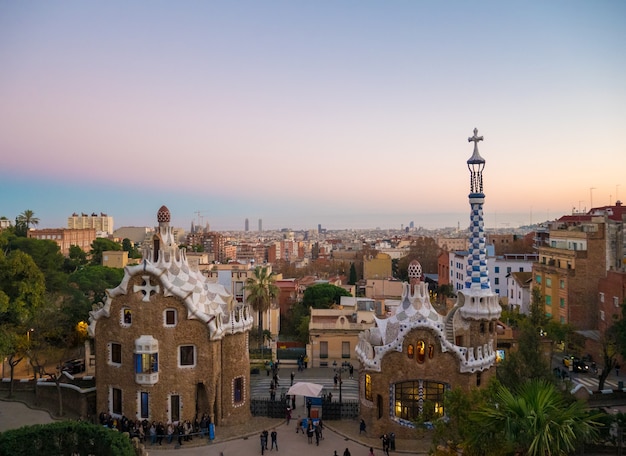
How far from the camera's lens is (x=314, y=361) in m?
→ 42.4

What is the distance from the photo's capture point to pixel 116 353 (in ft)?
92.0

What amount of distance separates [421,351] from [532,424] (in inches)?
439

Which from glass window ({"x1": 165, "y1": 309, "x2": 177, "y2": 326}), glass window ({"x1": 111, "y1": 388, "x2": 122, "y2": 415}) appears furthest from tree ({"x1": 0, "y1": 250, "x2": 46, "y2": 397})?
glass window ({"x1": 165, "y1": 309, "x2": 177, "y2": 326})

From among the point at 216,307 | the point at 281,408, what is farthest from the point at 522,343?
the point at 216,307

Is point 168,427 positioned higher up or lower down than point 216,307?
lower down

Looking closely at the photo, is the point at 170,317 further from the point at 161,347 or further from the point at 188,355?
the point at 188,355

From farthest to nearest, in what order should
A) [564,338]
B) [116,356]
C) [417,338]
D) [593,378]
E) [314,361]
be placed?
[564,338] → [314,361] → [593,378] → [116,356] → [417,338]

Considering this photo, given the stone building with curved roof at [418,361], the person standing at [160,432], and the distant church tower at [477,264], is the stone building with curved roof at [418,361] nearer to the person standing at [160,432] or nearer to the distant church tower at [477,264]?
the distant church tower at [477,264]

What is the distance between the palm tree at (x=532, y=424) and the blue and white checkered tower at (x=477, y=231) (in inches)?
443

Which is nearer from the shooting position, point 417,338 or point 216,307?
point 417,338

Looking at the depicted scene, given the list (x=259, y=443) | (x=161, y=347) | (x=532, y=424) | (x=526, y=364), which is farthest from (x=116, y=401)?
(x=532, y=424)

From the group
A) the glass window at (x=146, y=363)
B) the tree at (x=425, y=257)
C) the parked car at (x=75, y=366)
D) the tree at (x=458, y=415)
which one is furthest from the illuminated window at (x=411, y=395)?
the tree at (x=425, y=257)

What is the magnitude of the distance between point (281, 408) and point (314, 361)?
12.6 metres

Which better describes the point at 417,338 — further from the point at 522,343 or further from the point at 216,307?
the point at 216,307
